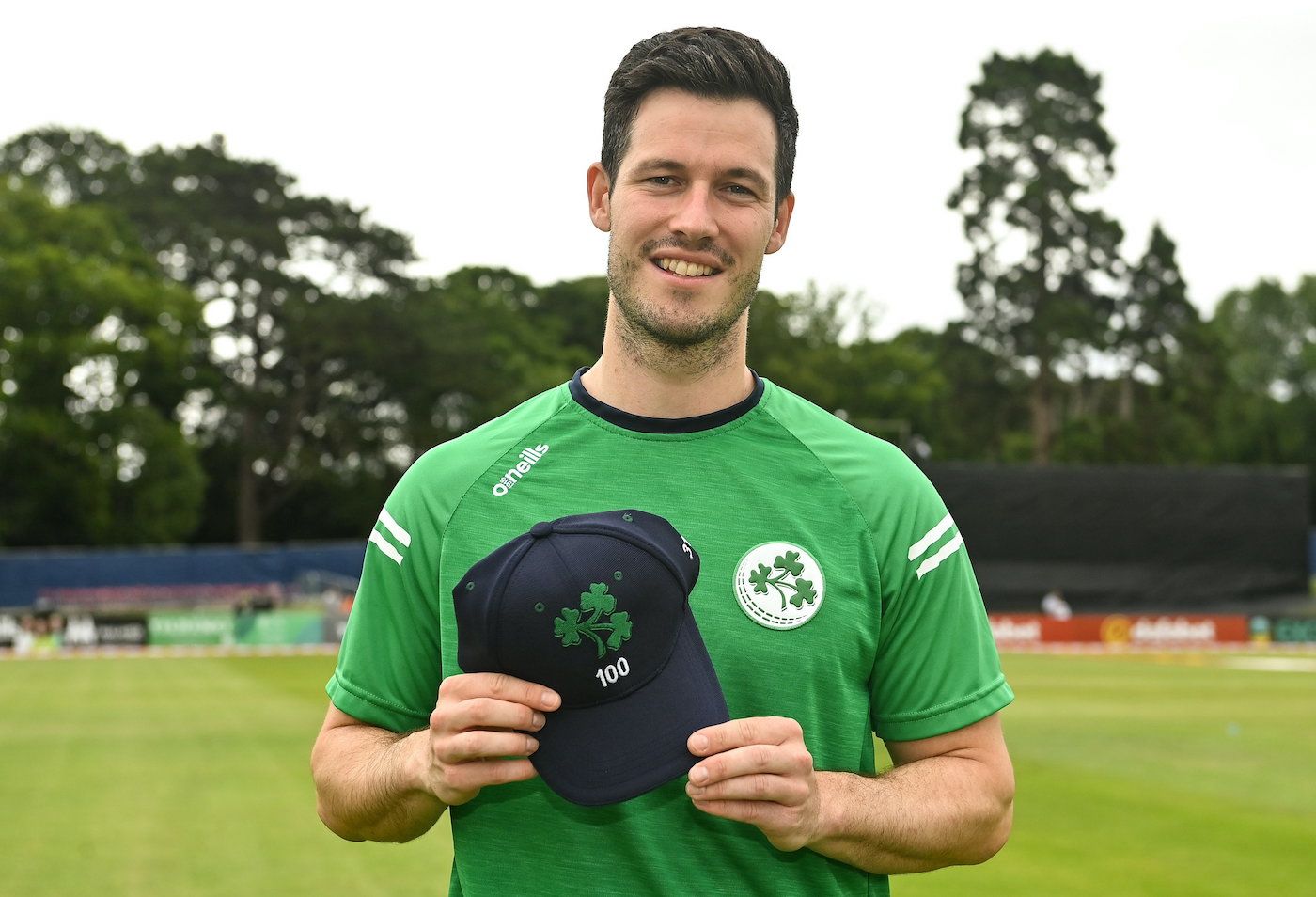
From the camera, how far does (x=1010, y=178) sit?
72938mm

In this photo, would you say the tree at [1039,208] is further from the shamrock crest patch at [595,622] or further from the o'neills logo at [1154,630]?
the shamrock crest patch at [595,622]

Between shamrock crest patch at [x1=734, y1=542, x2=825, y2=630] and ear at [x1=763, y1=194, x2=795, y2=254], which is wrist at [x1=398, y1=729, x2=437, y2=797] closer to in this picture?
shamrock crest patch at [x1=734, y1=542, x2=825, y2=630]

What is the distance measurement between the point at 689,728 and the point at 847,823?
0.37 meters

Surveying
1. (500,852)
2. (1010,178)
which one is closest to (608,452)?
(500,852)

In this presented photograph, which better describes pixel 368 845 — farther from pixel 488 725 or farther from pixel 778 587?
pixel 488 725

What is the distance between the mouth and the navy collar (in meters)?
0.28

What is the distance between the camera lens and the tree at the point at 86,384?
2228 inches

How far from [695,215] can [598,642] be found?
86 centimetres

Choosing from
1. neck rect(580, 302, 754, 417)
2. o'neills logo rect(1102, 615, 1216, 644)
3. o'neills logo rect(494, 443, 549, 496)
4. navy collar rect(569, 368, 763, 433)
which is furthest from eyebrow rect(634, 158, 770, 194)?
o'neills logo rect(1102, 615, 1216, 644)

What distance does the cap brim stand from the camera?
2.62 meters

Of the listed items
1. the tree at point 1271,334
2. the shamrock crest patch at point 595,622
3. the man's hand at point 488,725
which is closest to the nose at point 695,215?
the shamrock crest patch at point 595,622

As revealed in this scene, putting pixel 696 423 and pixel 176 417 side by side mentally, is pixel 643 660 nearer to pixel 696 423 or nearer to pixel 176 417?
pixel 696 423

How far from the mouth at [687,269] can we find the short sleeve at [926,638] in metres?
0.58

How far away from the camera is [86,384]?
60.2 m
